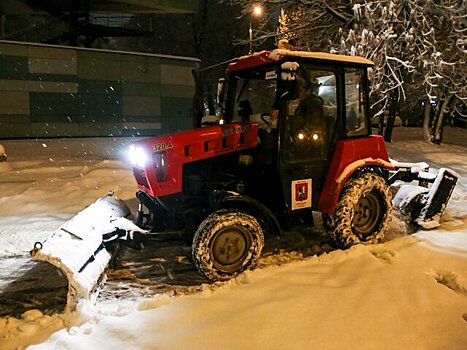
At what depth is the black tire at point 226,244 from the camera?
468 cm

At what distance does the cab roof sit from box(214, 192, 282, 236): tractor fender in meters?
1.64

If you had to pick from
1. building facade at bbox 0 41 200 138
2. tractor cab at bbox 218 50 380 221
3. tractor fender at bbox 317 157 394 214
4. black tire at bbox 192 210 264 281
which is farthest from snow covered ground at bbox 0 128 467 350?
building facade at bbox 0 41 200 138

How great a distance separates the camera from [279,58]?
504 cm

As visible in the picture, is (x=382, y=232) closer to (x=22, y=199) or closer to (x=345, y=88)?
(x=345, y=88)

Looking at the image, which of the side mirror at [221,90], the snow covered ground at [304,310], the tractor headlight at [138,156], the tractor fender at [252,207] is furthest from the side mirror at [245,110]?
the snow covered ground at [304,310]

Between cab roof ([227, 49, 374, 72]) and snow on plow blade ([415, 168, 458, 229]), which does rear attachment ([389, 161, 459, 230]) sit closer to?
snow on plow blade ([415, 168, 458, 229])

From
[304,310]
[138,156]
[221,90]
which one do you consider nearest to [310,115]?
[221,90]

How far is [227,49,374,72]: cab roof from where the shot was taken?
5.07 metres

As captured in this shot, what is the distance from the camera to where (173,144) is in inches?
197

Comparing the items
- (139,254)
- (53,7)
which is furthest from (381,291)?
(53,7)

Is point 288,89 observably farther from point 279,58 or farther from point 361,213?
point 361,213

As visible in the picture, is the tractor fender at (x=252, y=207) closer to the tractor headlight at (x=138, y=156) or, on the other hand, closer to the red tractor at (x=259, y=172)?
the red tractor at (x=259, y=172)

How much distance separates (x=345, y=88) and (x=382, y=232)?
1998mm

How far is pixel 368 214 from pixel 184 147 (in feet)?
9.00
